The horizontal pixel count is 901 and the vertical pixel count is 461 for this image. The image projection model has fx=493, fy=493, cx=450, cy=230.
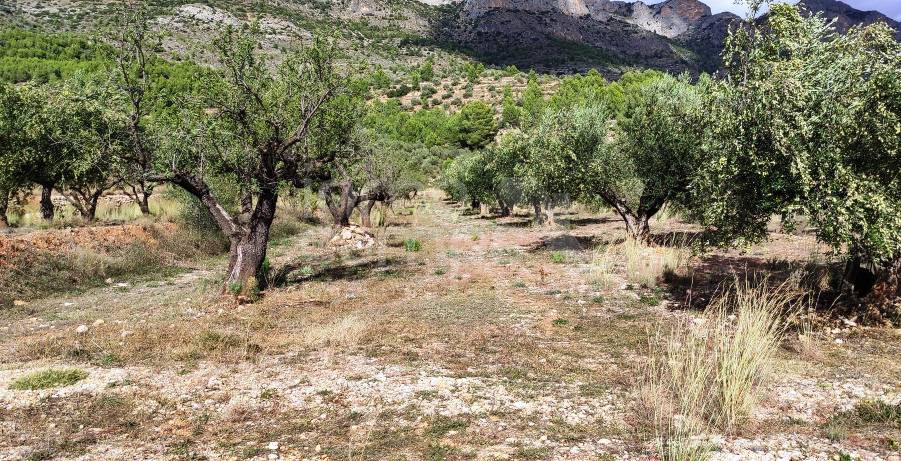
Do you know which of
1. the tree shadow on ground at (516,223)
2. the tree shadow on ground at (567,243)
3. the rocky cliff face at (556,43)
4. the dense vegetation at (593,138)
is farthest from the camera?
the rocky cliff face at (556,43)

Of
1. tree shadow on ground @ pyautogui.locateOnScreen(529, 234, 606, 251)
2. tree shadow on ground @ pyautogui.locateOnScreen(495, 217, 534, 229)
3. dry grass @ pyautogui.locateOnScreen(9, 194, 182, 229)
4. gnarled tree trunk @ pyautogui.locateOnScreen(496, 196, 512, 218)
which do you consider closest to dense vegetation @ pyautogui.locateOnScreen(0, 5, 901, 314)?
dry grass @ pyautogui.locateOnScreen(9, 194, 182, 229)

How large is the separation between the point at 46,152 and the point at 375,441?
25447 mm

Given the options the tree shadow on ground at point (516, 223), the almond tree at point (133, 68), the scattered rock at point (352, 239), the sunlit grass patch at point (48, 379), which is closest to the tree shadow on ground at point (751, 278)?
the sunlit grass patch at point (48, 379)

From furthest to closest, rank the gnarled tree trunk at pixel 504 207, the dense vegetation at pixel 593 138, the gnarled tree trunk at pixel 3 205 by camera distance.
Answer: the gnarled tree trunk at pixel 504 207
the gnarled tree trunk at pixel 3 205
the dense vegetation at pixel 593 138

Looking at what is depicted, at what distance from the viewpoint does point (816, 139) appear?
9.23m

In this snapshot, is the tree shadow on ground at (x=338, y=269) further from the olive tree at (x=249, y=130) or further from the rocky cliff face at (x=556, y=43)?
the rocky cliff face at (x=556, y=43)

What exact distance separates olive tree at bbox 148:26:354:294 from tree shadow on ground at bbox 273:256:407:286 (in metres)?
2.25

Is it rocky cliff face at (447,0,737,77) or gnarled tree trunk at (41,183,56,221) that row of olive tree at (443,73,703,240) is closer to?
gnarled tree trunk at (41,183,56,221)

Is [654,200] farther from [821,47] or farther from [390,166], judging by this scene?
[390,166]

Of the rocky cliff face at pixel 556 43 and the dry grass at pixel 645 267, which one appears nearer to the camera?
the dry grass at pixel 645 267

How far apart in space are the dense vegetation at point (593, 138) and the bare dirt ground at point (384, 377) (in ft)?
8.38

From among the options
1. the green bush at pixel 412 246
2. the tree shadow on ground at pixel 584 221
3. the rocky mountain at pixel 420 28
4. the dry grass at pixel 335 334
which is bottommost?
the dry grass at pixel 335 334

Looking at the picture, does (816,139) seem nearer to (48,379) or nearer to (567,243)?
(48,379)

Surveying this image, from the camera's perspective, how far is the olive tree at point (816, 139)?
27.8ft
